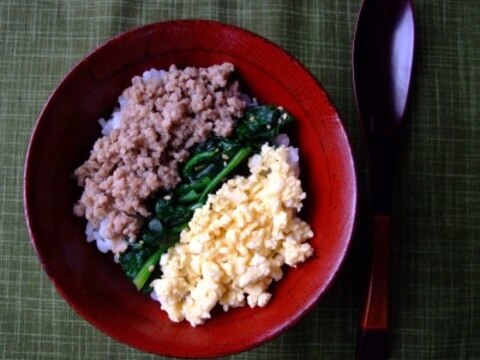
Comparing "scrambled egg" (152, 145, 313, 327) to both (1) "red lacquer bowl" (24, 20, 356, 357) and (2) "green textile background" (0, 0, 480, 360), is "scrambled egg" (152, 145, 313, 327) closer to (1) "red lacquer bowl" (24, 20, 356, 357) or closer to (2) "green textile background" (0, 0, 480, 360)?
(1) "red lacquer bowl" (24, 20, 356, 357)

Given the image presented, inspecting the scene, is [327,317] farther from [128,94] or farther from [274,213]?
[128,94]

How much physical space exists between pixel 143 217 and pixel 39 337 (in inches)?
24.3

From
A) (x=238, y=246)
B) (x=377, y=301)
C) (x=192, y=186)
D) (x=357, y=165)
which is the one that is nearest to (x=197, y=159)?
(x=192, y=186)

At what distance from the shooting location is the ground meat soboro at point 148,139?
5.87 feet

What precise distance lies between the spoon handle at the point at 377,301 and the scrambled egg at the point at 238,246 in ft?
0.97

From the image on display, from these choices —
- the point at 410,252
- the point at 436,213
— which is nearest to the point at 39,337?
the point at 410,252

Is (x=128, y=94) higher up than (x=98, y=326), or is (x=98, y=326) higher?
(x=128, y=94)

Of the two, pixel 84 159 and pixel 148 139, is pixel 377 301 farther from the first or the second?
pixel 84 159

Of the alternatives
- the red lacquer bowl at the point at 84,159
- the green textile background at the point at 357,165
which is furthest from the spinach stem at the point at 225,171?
the green textile background at the point at 357,165

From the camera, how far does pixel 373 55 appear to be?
81.3 inches

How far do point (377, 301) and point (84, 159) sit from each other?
109cm

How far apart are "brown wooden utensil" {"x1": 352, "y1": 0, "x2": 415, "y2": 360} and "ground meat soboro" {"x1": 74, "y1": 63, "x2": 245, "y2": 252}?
493 mm

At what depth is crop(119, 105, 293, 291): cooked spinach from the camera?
6.02 ft

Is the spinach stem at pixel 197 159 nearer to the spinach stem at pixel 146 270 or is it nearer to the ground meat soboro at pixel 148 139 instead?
the ground meat soboro at pixel 148 139
